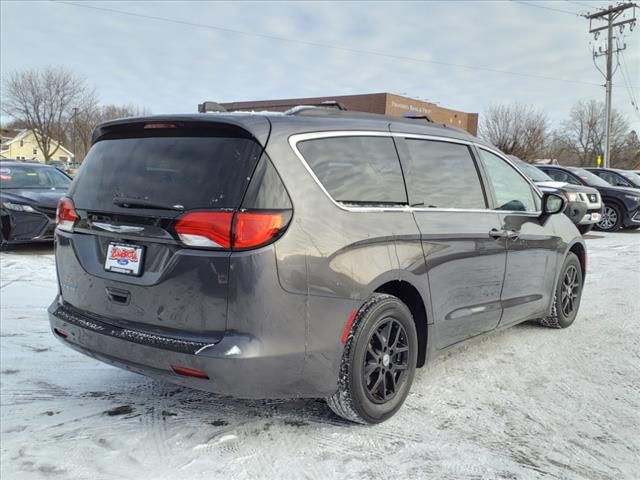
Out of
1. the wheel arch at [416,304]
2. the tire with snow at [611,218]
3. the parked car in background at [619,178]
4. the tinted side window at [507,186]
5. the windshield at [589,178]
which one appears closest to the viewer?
the wheel arch at [416,304]

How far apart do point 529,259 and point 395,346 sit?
5.89 feet

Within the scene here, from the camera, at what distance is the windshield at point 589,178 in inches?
565

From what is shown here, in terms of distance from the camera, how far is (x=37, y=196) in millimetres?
8656

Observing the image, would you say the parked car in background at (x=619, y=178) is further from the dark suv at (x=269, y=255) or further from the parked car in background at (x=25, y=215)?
the parked car in background at (x=25, y=215)

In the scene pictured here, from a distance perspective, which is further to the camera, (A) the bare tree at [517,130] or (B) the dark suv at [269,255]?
(A) the bare tree at [517,130]

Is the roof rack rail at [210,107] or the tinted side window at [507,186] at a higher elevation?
the roof rack rail at [210,107]

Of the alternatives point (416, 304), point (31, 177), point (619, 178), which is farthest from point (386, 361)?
point (619, 178)

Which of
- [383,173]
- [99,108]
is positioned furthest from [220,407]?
[99,108]

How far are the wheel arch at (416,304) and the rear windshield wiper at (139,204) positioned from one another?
1.29 m

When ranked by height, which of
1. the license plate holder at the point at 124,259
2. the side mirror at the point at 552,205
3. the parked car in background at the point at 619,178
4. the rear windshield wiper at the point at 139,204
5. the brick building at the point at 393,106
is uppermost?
the brick building at the point at 393,106

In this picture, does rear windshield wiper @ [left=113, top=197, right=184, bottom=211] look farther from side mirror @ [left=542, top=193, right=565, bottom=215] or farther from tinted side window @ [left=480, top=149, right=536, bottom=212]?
side mirror @ [left=542, top=193, right=565, bottom=215]

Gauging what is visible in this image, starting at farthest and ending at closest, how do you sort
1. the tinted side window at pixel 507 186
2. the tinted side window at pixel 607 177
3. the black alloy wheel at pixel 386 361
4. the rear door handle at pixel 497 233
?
the tinted side window at pixel 607 177
the tinted side window at pixel 507 186
the rear door handle at pixel 497 233
the black alloy wheel at pixel 386 361

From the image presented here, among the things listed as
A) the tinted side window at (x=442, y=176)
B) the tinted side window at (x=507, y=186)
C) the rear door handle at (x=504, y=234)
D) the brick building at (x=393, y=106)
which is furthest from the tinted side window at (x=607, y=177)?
the brick building at (x=393, y=106)

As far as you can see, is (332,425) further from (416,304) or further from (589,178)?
(589,178)
